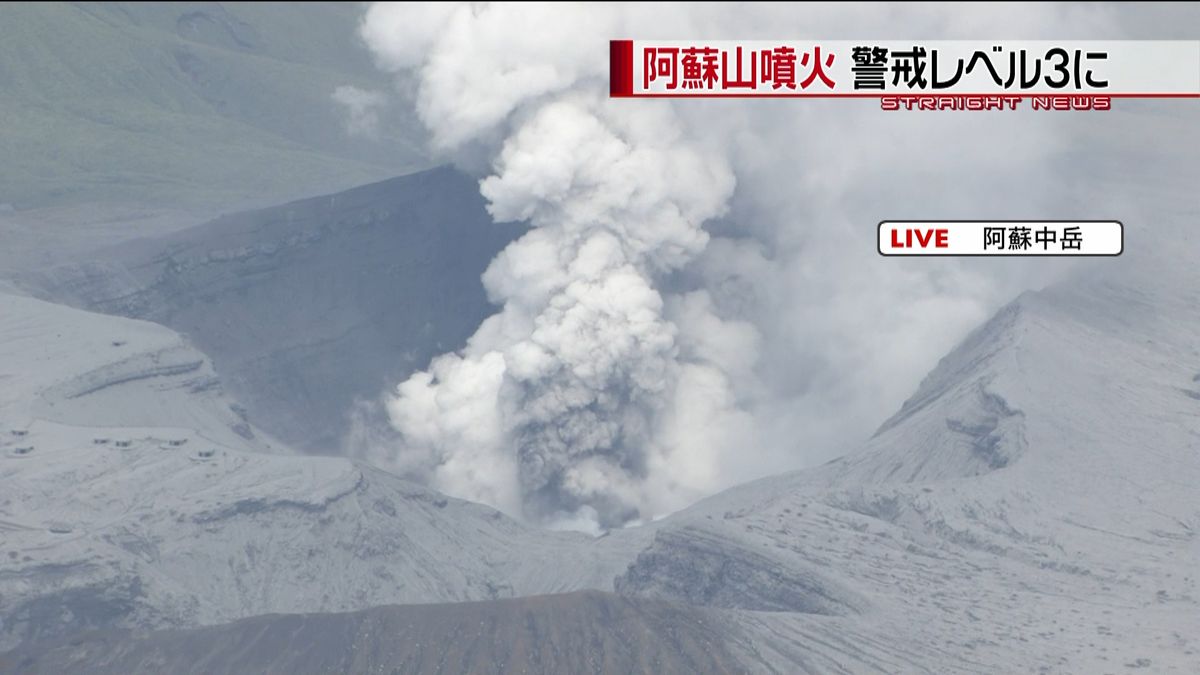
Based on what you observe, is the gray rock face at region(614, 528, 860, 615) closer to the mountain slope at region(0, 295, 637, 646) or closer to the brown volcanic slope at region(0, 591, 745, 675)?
the mountain slope at region(0, 295, 637, 646)

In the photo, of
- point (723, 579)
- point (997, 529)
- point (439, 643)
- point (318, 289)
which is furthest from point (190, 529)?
point (318, 289)

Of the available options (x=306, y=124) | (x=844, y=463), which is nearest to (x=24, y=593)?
(x=844, y=463)

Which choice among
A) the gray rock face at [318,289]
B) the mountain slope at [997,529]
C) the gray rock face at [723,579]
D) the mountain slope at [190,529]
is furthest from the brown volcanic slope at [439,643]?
the gray rock face at [318,289]

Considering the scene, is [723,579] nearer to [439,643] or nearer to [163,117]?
[439,643]

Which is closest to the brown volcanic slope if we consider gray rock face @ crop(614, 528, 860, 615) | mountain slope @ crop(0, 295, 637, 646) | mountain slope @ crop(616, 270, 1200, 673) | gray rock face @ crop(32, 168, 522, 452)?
mountain slope @ crop(0, 295, 637, 646)

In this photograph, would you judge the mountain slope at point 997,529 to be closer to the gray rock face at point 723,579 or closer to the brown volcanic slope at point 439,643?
the gray rock face at point 723,579
